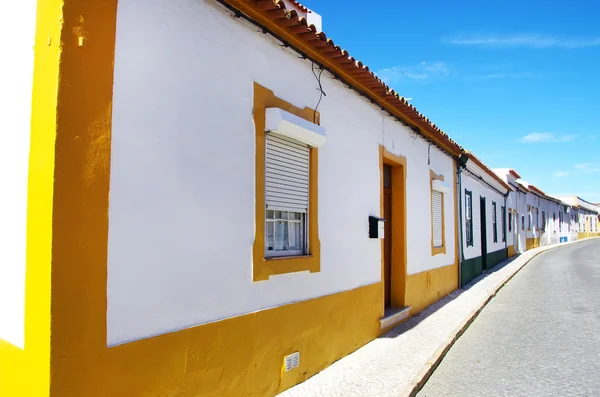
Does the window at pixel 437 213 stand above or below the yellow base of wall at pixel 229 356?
above

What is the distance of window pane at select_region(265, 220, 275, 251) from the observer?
4.45 metres

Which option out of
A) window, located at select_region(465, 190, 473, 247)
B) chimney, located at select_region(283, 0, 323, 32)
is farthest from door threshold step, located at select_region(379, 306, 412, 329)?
window, located at select_region(465, 190, 473, 247)

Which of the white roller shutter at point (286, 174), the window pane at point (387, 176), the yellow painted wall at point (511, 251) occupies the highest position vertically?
the window pane at point (387, 176)

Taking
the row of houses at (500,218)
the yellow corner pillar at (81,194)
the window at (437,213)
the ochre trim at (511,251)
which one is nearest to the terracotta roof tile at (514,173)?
the row of houses at (500,218)

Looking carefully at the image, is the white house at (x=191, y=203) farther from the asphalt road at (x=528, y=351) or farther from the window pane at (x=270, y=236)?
the asphalt road at (x=528, y=351)

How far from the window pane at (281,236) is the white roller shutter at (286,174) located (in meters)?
0.17

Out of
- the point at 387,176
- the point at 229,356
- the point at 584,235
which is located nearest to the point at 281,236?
the point at 229,356

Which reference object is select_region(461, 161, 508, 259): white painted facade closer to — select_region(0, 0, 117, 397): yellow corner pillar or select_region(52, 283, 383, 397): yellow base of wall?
select_region(52, 283, 383, 397): yellow base of wall

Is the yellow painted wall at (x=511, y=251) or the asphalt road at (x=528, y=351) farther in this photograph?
the yellow painted wall at (x=511, y=251)

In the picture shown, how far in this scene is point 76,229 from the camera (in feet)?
8.46

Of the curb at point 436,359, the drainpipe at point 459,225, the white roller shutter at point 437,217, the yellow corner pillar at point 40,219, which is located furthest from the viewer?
the drainpipe at point 459,225

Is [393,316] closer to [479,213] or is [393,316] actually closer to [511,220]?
[479,213]

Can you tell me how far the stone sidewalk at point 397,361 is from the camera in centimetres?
451

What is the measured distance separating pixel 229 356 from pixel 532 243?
104ft
